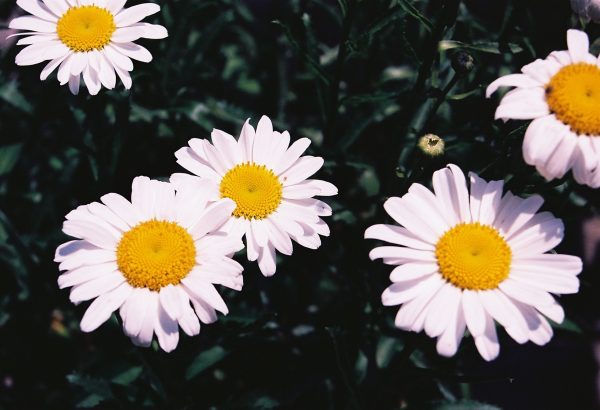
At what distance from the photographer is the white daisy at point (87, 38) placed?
164 centimetres

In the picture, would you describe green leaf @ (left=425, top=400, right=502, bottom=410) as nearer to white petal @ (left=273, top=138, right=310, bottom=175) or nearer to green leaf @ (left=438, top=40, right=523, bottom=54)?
white petal @ (left=273, top=138, right=310, bottom=175)

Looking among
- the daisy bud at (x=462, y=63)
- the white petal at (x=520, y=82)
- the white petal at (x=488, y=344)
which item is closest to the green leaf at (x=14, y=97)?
the daisy bud at (x=462, y=63)

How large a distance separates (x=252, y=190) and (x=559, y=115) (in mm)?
740

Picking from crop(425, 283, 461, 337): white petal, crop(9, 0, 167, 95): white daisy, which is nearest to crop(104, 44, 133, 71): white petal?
crop(9, 0, 167, 95): white daisy

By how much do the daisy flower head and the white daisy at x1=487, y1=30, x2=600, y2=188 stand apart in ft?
0.46

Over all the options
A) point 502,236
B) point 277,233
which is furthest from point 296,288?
point 502,236

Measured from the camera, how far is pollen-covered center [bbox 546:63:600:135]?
→ 53.8 inches

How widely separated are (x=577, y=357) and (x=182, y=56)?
Result: 6.64 feet

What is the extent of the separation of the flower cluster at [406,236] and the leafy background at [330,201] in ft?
0.54

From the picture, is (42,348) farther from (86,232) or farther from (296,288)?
(86,232)

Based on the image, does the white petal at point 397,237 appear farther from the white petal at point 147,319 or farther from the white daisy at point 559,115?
the white petal at point 147,319

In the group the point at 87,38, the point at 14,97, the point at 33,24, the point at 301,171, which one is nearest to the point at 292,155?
the point at 301,171

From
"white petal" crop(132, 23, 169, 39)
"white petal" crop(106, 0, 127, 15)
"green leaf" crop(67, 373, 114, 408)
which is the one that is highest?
"white petal" crop(106, 0, 127, 15)

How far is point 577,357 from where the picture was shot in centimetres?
254
